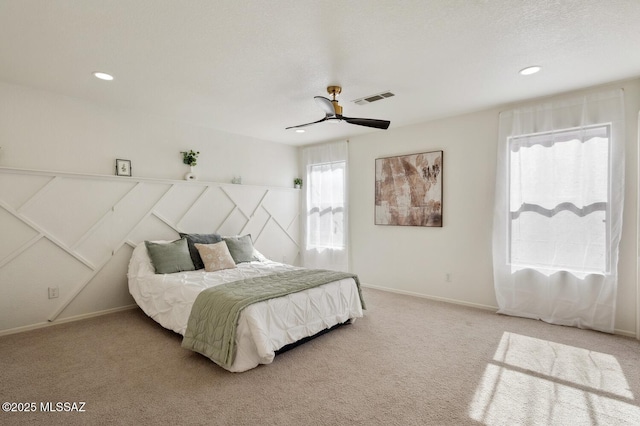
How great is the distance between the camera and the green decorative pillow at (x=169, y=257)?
3.75 meters

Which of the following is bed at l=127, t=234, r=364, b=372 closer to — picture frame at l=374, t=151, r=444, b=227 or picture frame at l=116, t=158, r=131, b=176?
picture frame at l=116, t=158, r=131, b=176

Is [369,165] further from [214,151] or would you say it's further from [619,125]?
[619,125]

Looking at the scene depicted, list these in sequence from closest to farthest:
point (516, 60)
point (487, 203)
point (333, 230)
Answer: point (516, 60)
point (487, 203)
point (333, 230)

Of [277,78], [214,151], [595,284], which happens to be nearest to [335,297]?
[277,78]

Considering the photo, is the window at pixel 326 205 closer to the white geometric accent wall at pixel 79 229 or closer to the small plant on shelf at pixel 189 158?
the white geometric accent wall at pixel 79 229

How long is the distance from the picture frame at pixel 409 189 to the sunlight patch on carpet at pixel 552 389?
2.14 m

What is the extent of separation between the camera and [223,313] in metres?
2.63

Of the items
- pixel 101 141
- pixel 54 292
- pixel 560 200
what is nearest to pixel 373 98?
pixel 560 200

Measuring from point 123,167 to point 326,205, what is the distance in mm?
3258

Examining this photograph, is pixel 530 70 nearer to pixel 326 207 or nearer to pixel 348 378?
pixel 348 378

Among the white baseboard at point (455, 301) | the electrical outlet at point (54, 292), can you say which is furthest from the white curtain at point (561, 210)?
the electrical outlet at point (54, 292)

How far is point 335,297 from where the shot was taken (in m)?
3.40

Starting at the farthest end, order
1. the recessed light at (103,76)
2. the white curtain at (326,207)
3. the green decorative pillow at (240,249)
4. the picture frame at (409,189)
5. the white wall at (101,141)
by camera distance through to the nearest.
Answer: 1. the white curtain at (326,207)
2. the picture frame at (409,189)
3. the green decorative pillow at (240,249)
4. the white wall at (101,141)
5. the recessed light at (103,76)

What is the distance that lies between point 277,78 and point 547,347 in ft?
12.0
